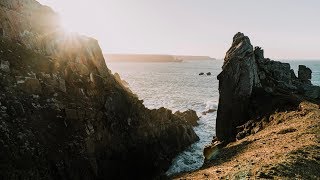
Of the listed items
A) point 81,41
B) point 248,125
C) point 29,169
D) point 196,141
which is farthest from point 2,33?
point 196,141

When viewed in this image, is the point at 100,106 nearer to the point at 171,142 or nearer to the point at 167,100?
the point at 171,142

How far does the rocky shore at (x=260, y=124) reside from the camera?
23.8 meters

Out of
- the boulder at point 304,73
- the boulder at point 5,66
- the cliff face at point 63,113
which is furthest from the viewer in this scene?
the boulder at point 304,73

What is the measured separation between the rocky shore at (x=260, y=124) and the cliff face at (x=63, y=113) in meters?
8.50

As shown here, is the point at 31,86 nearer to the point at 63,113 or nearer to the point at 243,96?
the point at 63,113

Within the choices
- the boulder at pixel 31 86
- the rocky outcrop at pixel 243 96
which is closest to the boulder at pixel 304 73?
the rocky outcrop at pixel 243 96

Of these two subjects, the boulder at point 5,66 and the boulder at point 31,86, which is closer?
the boulder at point 5,66

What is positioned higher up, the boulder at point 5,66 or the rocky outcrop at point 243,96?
the boulder at point 5,66

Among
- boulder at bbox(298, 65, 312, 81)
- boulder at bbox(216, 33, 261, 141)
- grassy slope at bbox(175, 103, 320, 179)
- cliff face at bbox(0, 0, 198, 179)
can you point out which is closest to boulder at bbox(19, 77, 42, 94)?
cliff face at bbox(0, 0, 198, 179)

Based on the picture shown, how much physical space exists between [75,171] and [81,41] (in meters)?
16.9

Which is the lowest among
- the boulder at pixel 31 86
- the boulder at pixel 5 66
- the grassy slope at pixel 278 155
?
the grassy slope at pixel 278 155

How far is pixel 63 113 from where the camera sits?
34.3m

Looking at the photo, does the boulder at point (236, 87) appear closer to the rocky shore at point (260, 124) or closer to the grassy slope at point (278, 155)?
the rocky shore at point (260, 124)

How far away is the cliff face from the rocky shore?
8.50m
